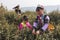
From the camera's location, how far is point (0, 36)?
22.4 ft

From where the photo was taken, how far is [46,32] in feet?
22.4

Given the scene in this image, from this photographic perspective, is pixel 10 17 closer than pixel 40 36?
No

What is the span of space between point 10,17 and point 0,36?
432cm

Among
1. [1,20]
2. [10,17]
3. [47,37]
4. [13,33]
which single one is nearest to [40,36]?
[47,37]

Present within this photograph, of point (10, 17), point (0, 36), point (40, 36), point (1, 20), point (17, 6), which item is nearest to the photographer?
point (40, 36)

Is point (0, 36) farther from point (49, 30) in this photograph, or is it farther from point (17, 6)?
point (17, 6)

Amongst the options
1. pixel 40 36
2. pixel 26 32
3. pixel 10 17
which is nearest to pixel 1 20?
pixel 26 32

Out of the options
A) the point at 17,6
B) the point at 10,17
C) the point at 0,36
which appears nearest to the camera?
the point at 0,36

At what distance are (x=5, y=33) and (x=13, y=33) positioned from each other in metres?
0.28

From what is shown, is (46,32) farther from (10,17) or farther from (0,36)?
(10,17)

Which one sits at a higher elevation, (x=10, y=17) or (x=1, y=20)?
(x=1, y=20)

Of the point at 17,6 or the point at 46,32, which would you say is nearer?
the point at 46,32

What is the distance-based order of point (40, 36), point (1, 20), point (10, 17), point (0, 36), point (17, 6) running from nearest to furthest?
point (40, 36) < point (0, 36) < point (1, 20) < point (10, 17) < point (17, 6)

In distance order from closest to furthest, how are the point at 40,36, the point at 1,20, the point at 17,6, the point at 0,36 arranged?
the point at 40,36
the point at 0,36
the point at 1,20
the point at 17,6
